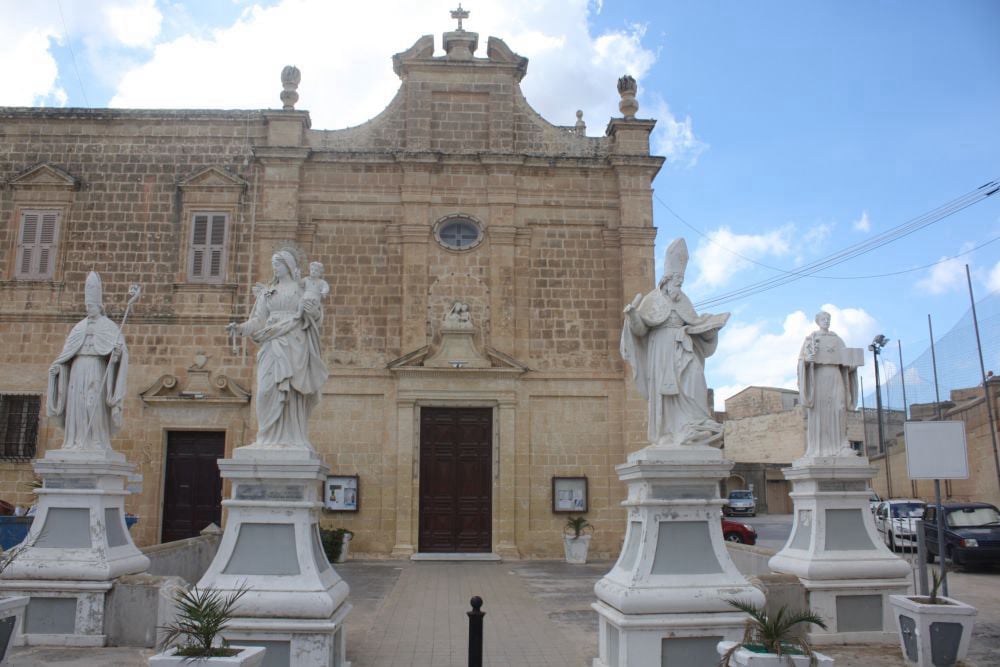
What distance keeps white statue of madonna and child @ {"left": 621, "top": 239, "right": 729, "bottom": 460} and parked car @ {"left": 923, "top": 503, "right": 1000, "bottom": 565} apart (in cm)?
983

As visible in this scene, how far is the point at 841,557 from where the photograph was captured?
29.8 feet

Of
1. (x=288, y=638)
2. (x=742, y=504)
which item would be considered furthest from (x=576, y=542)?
(x=742, y=504)

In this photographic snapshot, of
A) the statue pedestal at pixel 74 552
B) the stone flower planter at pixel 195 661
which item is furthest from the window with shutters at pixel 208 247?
the stone flower planter at pixel 195 661

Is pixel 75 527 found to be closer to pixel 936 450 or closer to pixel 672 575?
pixel 672 575

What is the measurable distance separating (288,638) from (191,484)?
1180 cm

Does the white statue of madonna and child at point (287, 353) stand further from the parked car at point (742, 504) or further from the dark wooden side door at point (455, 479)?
the parked car at point (742, 504)

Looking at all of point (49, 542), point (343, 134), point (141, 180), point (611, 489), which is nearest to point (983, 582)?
point (611, 489)

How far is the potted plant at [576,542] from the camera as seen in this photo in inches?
662

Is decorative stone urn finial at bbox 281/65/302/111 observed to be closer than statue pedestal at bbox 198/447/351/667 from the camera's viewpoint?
No

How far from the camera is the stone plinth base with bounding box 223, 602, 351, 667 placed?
21.9 feet

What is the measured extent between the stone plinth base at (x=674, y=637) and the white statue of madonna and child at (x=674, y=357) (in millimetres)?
1404

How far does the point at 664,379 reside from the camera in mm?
7535

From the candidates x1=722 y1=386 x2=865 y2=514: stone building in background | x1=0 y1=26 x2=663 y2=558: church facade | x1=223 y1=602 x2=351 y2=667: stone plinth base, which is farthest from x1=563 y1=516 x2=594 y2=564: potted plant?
x1=722 y1=386 x2=865 y2=514: stone building in background

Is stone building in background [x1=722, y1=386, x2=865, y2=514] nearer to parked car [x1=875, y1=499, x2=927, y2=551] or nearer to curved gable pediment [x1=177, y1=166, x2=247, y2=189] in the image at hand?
parked car [x1=875, y1=499, x2=927, y2=551]
